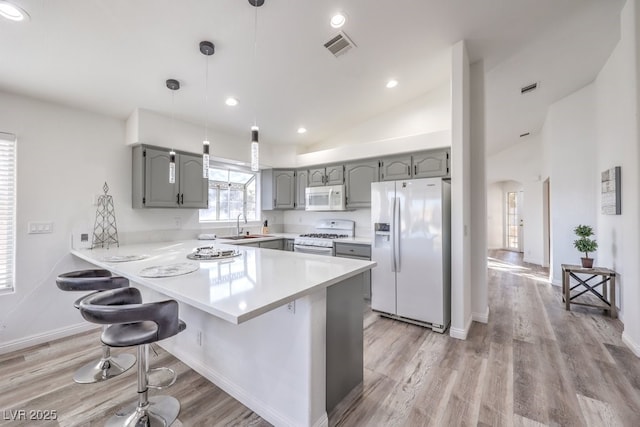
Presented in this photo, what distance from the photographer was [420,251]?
2.97 m

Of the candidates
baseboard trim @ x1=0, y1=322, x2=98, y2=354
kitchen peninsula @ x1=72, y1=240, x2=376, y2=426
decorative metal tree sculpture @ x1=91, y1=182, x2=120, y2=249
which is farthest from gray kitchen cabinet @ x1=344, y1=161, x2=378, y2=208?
baseboard trim @ x1=0, y1=322, x2=98, y2=354

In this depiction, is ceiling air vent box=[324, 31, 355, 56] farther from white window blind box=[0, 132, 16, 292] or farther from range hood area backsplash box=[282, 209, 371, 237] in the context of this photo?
white window blind box=[0, 132, 16, 292]

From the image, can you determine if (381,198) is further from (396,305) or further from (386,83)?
(386,83)

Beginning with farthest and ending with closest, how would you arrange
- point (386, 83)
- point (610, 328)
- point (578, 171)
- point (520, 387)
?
point (578, 171) < point (386, 83) < point (610, 328) < point (520, 387)

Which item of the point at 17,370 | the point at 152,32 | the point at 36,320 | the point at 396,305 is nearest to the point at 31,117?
the point at 152,32

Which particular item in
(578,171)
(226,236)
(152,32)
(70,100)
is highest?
(152,32)

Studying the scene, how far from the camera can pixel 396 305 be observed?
314cm

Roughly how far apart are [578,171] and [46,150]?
23.4 ft

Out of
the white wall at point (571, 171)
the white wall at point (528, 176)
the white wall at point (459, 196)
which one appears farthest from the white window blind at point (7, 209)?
the white wall at point (528, 176)

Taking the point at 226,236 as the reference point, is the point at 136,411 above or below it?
below

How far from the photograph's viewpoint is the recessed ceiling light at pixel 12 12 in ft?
5.73

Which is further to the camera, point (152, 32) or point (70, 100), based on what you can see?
point (70, 100)

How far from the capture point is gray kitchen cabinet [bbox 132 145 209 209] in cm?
321

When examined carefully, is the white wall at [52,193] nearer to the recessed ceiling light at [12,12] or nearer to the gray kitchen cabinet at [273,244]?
the recessed ceiling light at [12,12]
